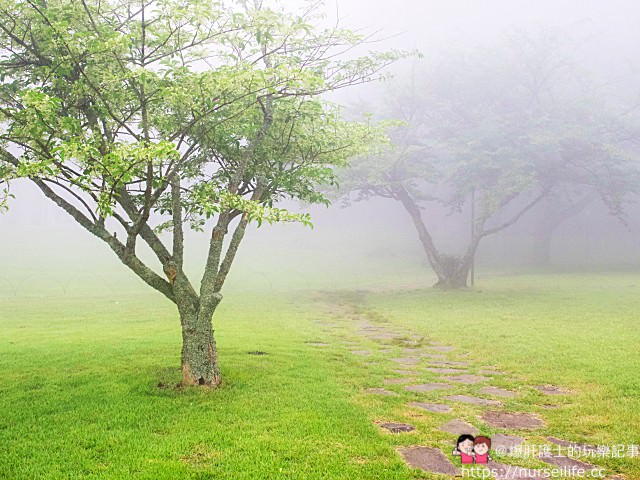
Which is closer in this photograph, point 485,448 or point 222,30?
point 485,448

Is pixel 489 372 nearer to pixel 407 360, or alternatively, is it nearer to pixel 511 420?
pixel 407 360

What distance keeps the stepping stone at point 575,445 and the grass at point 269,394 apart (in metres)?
0.16

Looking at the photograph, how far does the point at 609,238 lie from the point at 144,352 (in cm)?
5821

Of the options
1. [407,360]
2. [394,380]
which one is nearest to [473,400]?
[394,380]

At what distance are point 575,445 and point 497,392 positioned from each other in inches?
109

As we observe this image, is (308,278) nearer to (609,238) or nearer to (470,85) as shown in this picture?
(470,85)

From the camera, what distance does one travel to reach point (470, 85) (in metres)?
36.7

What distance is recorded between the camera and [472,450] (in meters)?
5.70

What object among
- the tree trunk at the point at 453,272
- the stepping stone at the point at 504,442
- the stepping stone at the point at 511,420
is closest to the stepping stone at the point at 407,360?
the stepping stone at the point at 511,420

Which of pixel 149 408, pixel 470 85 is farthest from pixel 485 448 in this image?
pixel 470 85

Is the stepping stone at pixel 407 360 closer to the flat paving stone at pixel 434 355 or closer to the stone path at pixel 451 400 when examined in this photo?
the stone path at pixel 451 400

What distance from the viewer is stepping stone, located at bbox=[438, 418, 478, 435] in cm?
665

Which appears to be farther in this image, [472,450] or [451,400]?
[451,400]

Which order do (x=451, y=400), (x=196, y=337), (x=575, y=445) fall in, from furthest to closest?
(x=196, y=337) < (x=451, y=400) < (x=575, y=445)
